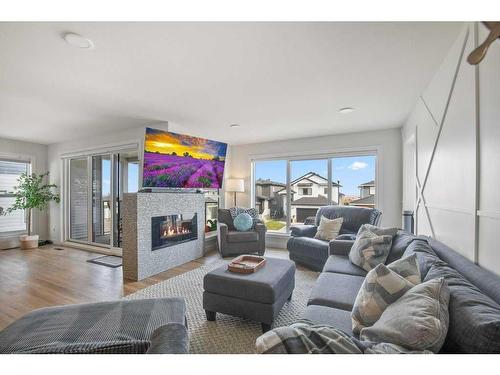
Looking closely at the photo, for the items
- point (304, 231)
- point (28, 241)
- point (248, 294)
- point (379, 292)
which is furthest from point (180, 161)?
point (28, 241)

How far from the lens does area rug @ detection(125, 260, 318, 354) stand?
5.52 feet

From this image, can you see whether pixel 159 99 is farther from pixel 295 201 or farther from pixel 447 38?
pixel 295 201

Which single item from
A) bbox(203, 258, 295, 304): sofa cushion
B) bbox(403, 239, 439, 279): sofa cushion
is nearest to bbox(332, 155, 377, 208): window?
bbox(403, 239, 439, 279): sofa cushion

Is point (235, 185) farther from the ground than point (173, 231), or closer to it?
farther from the ground

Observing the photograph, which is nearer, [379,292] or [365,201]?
[379,292]

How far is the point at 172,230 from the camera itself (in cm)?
359

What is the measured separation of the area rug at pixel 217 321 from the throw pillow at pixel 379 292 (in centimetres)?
89

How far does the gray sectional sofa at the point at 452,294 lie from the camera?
75cm

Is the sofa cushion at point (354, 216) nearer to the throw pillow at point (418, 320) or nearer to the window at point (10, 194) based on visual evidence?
the throw pillow at point (418, 320)

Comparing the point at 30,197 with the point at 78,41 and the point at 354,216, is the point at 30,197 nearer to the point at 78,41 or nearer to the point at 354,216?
the point at 78,41

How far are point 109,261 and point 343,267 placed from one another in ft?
11.9

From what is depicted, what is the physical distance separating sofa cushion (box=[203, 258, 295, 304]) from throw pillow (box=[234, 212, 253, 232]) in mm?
1968

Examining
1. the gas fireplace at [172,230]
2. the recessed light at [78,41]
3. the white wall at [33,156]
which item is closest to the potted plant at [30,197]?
the white wall at [33,156]
